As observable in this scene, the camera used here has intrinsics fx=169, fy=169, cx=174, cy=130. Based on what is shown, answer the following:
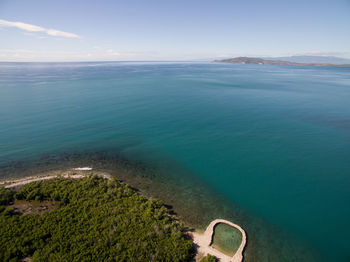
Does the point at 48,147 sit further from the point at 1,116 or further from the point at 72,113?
the point at 1,116

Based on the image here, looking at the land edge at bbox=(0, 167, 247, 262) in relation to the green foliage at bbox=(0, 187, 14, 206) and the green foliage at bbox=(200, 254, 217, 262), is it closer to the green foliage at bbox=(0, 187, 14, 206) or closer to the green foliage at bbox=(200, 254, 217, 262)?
the green foliage at bbox=(200, 254, 217, 262)

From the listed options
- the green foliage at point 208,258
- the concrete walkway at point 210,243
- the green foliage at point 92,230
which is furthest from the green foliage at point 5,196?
the green foliage at point 208,258

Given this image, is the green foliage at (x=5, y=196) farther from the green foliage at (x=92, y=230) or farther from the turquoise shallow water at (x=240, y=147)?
the turquoise shallow water at (x=240, y=147)

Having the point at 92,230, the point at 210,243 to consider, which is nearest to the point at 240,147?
the point at 210,243

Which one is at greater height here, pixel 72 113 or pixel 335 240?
pixel 72 113

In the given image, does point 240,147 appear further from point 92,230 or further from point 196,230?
point 92,230

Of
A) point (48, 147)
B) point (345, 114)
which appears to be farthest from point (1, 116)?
point (345, 114)

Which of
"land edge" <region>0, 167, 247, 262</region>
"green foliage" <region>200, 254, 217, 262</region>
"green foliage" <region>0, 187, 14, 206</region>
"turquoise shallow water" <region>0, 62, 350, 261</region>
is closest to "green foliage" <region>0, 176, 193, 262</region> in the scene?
"green foliage" <region>0, 187, 14, 206</region>
